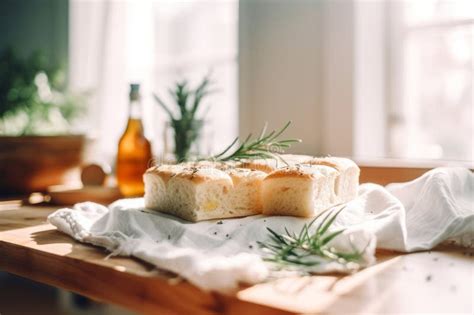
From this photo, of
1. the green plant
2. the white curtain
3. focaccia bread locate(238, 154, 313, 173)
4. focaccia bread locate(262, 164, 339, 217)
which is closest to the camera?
focaccia bread locate(262, 164, 339, 217)

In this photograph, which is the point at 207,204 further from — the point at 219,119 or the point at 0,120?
the point at 219,119

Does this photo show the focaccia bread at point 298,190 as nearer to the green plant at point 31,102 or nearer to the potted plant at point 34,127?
the potted plant at point 34,127

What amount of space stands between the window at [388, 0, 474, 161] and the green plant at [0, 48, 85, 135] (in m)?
1.13

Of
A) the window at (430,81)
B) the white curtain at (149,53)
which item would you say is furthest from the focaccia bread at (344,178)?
the white curtain at (149,53)

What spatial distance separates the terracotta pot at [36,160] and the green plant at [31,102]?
0.15 m

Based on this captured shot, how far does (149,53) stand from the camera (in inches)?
117

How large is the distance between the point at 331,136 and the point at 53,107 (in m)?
0.93

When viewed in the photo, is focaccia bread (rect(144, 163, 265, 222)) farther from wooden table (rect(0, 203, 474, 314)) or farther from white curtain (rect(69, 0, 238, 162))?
white curtain (rect(69, 0, 238, 162))

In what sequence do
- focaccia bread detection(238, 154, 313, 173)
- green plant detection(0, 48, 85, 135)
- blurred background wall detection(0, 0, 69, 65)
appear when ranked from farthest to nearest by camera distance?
1. blurred background wall detection(0, 0, 69, 65)
2. green plant detection(0, 48, 85, 135)
3. focaccia bread detection(238, 154, 313, 173)

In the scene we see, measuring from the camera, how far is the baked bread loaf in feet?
2.78

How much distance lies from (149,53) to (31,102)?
135cm

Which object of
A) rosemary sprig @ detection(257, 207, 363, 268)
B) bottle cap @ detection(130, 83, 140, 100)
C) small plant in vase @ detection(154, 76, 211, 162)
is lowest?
rosemary sprig @ detection(257, 207, 363, 268)

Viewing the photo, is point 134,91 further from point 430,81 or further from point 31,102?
point 430,81

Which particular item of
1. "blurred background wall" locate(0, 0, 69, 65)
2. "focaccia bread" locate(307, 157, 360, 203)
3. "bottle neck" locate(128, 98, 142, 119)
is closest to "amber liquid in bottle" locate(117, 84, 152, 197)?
"bottle neck" locate(128, 98, 142, 119)
